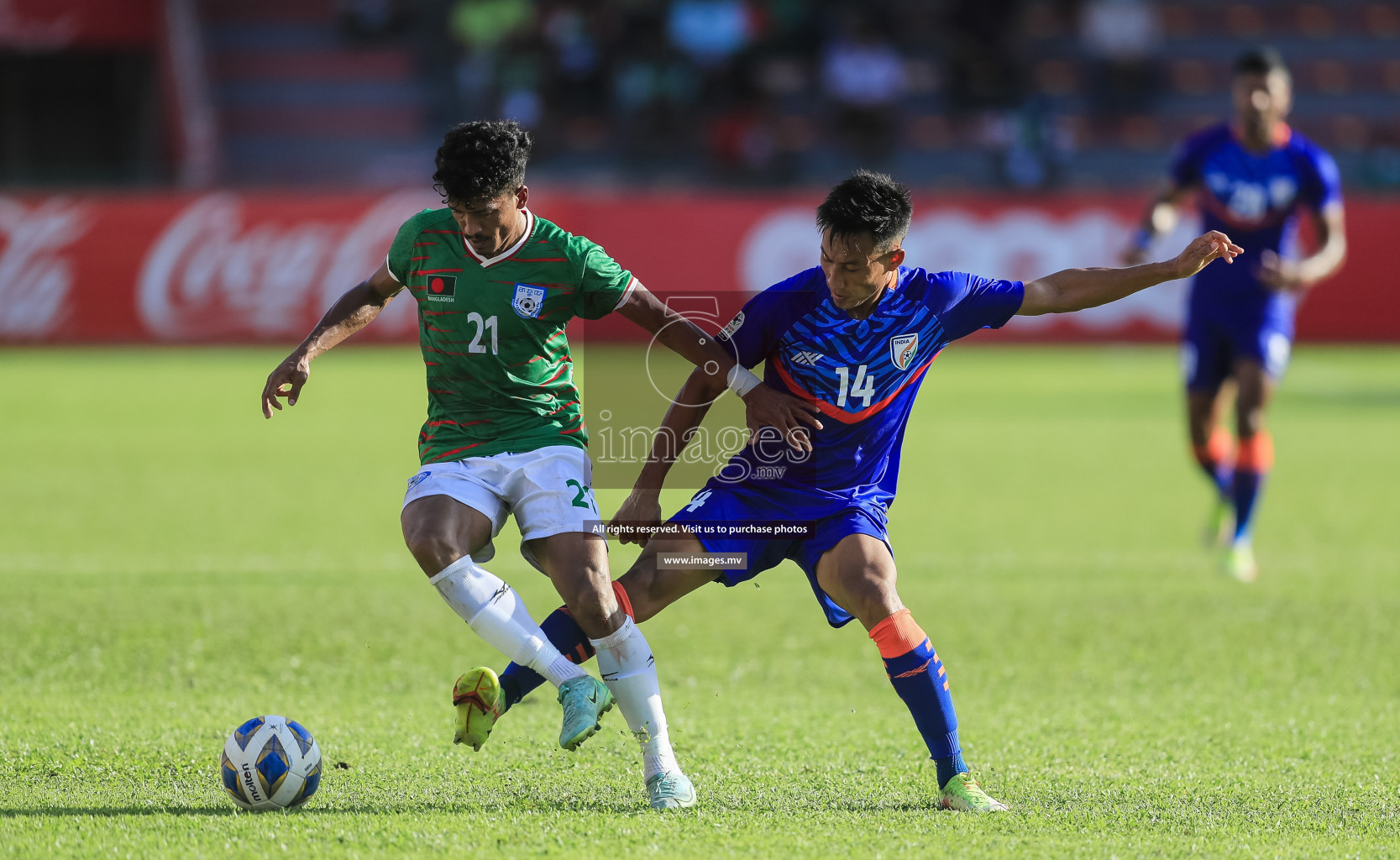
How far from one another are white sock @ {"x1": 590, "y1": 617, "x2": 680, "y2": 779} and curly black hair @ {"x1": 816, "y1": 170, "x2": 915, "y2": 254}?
1.32 metres

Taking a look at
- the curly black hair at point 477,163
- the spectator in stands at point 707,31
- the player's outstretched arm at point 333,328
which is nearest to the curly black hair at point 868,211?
the curly black hair at point 477,163

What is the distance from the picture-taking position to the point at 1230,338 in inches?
349

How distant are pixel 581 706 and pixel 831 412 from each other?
46.9 inches

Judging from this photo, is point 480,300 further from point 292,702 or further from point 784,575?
point 784,575

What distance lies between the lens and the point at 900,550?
9.16m

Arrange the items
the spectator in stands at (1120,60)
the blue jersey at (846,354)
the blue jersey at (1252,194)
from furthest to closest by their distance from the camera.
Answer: the spectator in stands at (1120,60)
the blue jersey at (1252,194)
the blue jersey at (846,354)

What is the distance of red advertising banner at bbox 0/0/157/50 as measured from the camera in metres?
24.3

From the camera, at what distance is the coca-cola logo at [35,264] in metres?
19.7

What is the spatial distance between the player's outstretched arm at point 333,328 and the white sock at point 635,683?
1.19m

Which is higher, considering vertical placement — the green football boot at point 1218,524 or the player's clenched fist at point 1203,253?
the player's clenched fist at point 1203,253

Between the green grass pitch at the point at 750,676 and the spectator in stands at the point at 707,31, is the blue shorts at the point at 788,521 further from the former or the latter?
the spectator in stands at the point at 707,31

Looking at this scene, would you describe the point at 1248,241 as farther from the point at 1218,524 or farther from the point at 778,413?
the point at 778,413

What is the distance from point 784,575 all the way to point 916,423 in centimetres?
675

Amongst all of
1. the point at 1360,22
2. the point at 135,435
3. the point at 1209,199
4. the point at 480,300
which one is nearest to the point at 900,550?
the point at 1209,199
